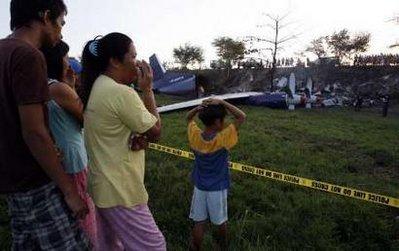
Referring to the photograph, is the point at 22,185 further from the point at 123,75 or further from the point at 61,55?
the point at 61,55

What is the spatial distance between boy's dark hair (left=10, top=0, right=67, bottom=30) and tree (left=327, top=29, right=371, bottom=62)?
4445cm

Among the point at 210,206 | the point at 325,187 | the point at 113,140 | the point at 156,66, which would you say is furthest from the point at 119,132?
the point at 156,66

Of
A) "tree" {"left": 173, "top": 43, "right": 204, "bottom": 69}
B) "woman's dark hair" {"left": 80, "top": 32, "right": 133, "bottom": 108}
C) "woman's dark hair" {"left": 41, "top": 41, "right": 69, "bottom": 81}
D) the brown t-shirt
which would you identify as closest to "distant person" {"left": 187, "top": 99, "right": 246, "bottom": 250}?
"woman's dark hair" {"left": 41, "top": 41, "right": 69, "bottom": 81}

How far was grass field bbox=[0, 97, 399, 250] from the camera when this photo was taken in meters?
4.89

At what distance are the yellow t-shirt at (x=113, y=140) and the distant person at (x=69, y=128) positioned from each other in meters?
0.25

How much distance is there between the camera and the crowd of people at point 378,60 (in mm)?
36000

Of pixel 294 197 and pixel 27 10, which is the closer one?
pixel 27 10

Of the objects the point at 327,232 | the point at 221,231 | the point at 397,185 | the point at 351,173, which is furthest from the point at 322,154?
the point at 221,231

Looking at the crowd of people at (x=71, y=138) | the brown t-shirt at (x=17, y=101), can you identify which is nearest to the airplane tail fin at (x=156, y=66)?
the crowd of people at (x=71, y=138)

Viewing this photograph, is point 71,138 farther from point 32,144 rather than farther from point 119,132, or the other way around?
point 32,144

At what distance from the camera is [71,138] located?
9.90ft

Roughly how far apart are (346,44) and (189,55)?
22.3 meters

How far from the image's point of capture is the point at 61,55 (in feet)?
10.7

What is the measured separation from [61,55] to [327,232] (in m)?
3.38
